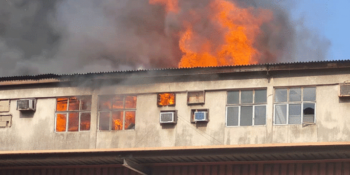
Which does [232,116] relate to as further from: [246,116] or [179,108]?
[179,108]

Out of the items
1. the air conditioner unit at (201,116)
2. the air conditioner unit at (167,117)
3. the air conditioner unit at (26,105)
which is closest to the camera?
the air conditioner unit at (201,116)

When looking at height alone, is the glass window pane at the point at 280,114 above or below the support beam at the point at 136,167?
above

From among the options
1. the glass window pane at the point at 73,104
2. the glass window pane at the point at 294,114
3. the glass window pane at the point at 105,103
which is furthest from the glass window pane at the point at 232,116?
the glass window pane at the point at 73,104

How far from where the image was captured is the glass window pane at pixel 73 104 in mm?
29766

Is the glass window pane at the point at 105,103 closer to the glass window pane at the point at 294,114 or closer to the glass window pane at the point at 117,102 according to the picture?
the glass window pane at the point at 117,102

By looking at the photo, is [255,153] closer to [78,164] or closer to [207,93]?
[207,93]

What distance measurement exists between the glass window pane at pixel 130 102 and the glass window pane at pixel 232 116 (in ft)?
13.7

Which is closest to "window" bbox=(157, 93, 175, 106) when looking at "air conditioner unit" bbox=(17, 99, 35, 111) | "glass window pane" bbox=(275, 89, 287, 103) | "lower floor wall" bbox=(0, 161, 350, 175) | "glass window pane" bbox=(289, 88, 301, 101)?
"lower floor wall" bbox=(0, 161, 350, 175)

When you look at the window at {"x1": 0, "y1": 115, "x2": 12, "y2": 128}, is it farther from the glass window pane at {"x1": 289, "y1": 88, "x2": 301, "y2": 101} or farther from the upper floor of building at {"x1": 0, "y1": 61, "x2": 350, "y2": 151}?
the glass window pane at {"x1": 289, "y1": 88, "x2": 301, "y2": 101}

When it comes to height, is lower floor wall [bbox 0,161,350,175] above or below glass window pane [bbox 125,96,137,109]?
below

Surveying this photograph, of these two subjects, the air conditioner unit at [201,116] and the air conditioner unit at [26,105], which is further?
the air conditioner unit at [26,105]

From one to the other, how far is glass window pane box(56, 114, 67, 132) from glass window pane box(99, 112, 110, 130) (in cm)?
169

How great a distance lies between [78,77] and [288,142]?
964 cm

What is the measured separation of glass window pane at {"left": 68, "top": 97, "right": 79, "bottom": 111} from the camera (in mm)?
29766
